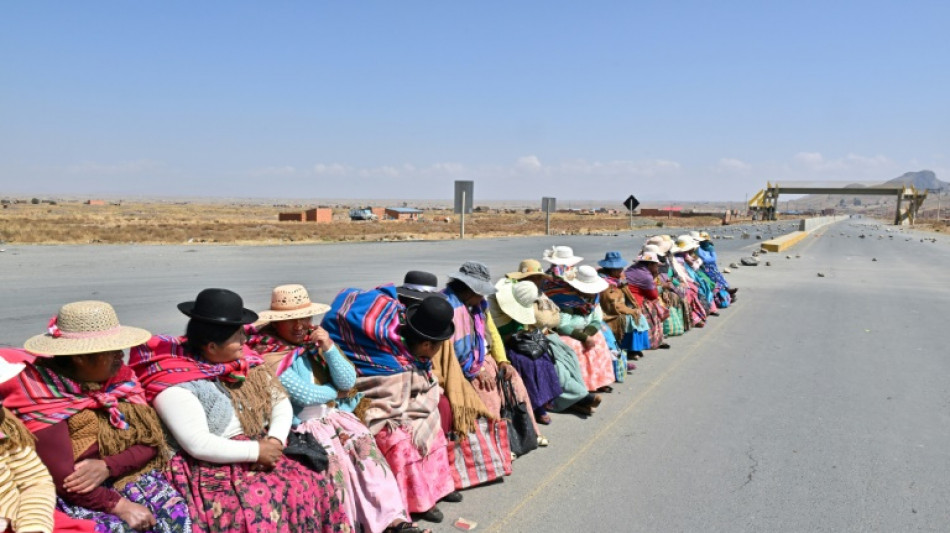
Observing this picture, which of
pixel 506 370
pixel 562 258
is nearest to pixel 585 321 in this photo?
pixel 562 258

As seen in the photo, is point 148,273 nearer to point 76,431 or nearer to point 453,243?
point 76,431

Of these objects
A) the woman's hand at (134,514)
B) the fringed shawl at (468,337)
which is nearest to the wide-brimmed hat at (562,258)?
the fringed shawl at (468,337)

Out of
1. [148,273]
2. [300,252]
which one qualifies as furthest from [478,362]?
[300,252]

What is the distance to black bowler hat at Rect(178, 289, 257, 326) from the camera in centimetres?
318

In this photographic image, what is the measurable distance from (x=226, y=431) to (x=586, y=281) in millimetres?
4406

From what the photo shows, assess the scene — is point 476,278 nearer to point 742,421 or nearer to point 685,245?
point 742,421

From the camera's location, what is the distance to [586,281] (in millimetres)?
6957

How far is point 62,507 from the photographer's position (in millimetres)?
2684

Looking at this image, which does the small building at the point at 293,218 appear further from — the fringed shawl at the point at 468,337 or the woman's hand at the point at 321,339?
the woman's hand at the point at 321,339

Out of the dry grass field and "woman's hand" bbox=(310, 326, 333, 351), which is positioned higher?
"woman's hand" bbox=(310, 326, 333, 351)

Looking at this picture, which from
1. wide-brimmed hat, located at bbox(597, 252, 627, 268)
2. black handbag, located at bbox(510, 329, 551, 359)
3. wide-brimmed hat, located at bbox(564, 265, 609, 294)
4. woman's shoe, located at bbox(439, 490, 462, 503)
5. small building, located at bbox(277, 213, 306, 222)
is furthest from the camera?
small building, located at bbox(277, 213, 306, 222)

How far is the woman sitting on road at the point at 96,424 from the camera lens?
8.71 feet

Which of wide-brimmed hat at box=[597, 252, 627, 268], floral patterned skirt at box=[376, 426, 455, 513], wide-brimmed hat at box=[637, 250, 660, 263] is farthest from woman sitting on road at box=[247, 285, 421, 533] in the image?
wide-brimmed hat at box=[637, 250, 660, 263]

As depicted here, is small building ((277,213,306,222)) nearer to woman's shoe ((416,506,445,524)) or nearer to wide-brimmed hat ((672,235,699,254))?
wide-brimmed hat ((672,235,699,254))
